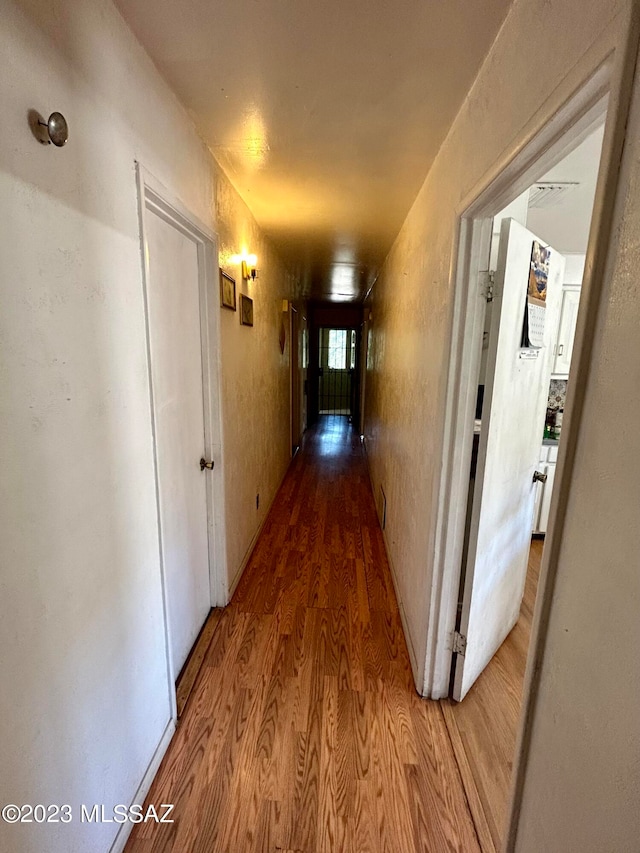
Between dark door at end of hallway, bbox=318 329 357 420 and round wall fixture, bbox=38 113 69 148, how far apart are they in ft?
23.8

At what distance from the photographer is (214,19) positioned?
103cm

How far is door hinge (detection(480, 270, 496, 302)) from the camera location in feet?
4.51

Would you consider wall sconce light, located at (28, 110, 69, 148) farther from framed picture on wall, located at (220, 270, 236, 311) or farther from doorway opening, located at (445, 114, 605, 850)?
doorway opening, located at (445, 114, 605, 850)

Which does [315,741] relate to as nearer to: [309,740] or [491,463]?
[309,740]

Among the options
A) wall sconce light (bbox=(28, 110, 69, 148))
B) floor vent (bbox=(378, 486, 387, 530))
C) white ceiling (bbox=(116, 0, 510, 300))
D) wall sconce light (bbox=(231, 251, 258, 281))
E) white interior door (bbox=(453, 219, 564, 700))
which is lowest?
floor vent (bbox=(378, 486, 387, 530))

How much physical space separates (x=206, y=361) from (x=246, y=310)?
744mm

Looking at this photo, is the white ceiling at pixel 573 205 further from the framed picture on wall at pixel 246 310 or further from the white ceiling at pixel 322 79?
the framed picture on wall at pixel 246 310

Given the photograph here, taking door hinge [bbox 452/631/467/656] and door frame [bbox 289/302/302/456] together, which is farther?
door frame [bbox 289/302/302/456]

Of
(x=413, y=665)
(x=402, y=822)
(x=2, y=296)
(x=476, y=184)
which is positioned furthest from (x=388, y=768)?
(x=476, y=184)

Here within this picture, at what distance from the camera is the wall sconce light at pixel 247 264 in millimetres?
2348

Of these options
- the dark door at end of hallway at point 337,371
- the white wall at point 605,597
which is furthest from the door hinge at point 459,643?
the dark door at end of hallway at point 337,371

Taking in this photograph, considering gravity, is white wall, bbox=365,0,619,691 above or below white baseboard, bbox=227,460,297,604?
above

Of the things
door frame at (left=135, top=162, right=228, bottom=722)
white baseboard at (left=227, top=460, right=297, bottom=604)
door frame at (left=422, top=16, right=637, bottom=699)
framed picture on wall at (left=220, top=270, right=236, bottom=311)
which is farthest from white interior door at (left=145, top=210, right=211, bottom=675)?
door frame at (left=422, top=16, right=637, bottom=699)

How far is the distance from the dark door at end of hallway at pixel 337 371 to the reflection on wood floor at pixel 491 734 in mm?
6329
